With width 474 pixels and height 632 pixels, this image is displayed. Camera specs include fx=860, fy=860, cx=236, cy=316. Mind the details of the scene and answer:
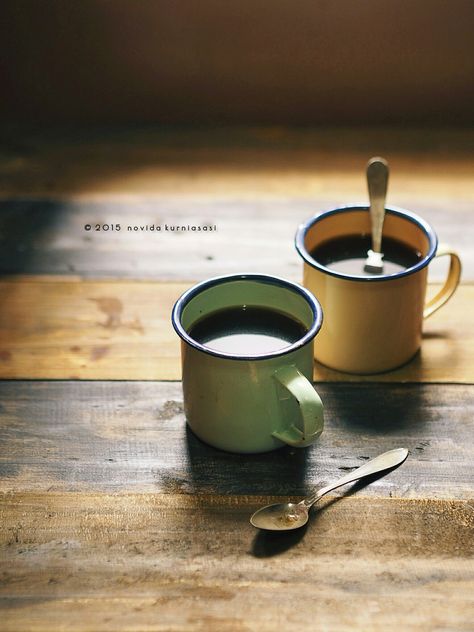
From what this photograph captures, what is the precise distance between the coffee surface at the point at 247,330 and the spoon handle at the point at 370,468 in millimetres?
134

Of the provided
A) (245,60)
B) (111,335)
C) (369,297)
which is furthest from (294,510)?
(245,60)

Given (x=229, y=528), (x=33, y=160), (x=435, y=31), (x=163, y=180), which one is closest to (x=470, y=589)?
(x=229, y=528)

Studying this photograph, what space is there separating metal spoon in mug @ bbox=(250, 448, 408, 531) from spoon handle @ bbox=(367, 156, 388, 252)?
26cm

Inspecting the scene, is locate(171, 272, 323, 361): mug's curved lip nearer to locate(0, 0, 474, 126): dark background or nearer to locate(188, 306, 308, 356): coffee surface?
locate(188, 306, 308, 356): coffee surface

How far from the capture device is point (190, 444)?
83 centimetres

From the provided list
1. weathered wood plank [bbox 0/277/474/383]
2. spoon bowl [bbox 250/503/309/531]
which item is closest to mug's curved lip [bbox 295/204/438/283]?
weathered wood plank [bbox 0/277/474/383]

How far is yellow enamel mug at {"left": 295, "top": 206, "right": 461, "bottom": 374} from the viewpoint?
851 mm

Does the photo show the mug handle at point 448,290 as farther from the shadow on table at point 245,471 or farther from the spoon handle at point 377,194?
the shadow on table at point 245,471

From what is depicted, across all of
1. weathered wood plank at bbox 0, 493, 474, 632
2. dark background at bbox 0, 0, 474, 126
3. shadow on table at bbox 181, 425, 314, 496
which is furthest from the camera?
dark background at bbox 0, 0, 474, 126

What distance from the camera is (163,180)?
129 cm

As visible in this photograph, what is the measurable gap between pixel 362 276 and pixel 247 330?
0.41 feet

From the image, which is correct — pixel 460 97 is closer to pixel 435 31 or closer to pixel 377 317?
pixel 435 31

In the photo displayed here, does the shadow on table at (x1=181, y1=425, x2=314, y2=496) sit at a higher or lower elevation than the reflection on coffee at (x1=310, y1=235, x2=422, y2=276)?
lower

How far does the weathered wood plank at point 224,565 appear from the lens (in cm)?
67
